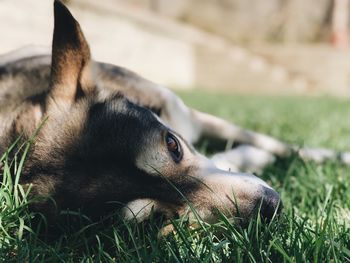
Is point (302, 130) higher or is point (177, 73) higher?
point (302, 130)

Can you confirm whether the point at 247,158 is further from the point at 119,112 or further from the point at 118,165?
the point at 118,165

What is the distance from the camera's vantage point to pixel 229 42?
64.1 ft

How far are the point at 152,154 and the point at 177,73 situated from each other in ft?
52.0

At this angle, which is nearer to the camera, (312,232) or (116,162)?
(312,232)

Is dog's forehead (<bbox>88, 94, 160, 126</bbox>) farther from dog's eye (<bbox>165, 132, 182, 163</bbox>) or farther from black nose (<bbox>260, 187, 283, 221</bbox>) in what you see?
black nose (<bbox>260, 187, 283, 221</bbox>)

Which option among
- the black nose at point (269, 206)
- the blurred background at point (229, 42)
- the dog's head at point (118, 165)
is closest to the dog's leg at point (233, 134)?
the dog's head at point (118, 165)

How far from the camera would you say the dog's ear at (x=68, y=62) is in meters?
2.28

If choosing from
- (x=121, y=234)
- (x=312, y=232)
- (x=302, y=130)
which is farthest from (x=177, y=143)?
(x=302, y=130)

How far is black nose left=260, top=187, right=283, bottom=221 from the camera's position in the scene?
6.91 ft

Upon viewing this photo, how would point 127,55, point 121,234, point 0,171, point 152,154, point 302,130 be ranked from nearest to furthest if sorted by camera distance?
1. point 121,234
2. point 152,154
3. point 0,171
4. point 302,130
5. point 127,55

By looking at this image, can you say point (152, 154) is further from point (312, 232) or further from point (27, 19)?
point (27, 19)

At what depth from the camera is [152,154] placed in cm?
219

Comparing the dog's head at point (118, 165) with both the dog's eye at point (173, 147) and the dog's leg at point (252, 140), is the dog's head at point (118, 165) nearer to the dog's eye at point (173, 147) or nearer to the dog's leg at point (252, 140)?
the dog's eye at point (173, 147)

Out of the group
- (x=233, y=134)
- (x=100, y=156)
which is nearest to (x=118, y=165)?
(x=100, y=156)
